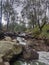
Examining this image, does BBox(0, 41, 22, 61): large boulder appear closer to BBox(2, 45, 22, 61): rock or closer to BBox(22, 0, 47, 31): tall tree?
BBox(2, 45, 22, 61): rock

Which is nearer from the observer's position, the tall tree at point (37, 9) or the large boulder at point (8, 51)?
the large boulder at point (8, 51)

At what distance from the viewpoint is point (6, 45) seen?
27.4 feet

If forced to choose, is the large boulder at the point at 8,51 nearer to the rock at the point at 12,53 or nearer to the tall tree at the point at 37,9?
the rock at the point at 12,53

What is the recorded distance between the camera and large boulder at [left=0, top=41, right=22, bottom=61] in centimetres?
747

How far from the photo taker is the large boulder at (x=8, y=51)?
7.47m

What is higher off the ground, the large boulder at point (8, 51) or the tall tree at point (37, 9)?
the tall tree at point (37, 9)

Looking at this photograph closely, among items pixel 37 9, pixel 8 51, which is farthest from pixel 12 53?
pixel 37 9

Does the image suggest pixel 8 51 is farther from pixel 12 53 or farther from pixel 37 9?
pixel 37 9

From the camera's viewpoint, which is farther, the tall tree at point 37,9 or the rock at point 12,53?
the tall tree at point 37,9

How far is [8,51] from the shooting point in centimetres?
785

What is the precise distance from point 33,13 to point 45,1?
2178 mm

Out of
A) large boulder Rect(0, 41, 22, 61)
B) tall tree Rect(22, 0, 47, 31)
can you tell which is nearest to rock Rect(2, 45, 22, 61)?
large boulder Rect(0, 41, 22, 61)

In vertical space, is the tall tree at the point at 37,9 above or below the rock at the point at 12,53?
above

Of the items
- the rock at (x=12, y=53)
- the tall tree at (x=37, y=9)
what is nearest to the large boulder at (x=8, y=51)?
the rock at (x=12, y=53)
